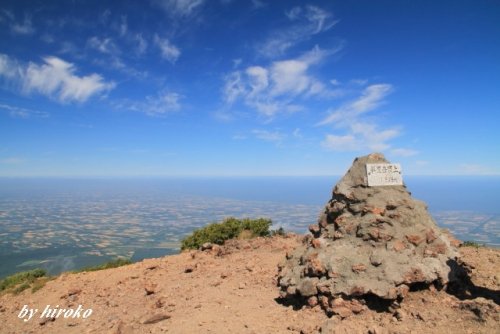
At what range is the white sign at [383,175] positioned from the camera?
12000 mm

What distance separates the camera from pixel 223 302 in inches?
440

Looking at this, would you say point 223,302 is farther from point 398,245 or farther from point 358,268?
point 398,245

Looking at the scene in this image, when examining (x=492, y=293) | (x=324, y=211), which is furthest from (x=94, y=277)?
(x=492, y=293)

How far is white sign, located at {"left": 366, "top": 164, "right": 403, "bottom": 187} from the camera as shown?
39.4ft

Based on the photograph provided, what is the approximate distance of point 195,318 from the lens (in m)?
10.2

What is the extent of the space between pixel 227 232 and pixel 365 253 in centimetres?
1180

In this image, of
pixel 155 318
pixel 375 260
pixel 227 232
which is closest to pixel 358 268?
pixel 375 260

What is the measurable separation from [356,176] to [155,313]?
7.85 m

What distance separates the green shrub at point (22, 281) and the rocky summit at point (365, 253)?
1207 cm

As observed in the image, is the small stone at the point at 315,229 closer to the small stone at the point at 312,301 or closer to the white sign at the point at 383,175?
the white sign at the point at 383,175

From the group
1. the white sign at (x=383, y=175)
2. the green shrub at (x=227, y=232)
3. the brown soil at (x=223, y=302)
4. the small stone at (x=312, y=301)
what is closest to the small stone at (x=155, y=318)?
the brown soil at (x=223, y=302)

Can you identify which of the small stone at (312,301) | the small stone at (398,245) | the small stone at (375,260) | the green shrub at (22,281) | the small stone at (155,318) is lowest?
the green shrub at (22,281)

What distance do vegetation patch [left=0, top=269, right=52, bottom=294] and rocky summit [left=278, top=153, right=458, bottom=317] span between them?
1158 cm

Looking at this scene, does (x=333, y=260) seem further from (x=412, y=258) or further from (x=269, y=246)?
(x=269, y=246)
